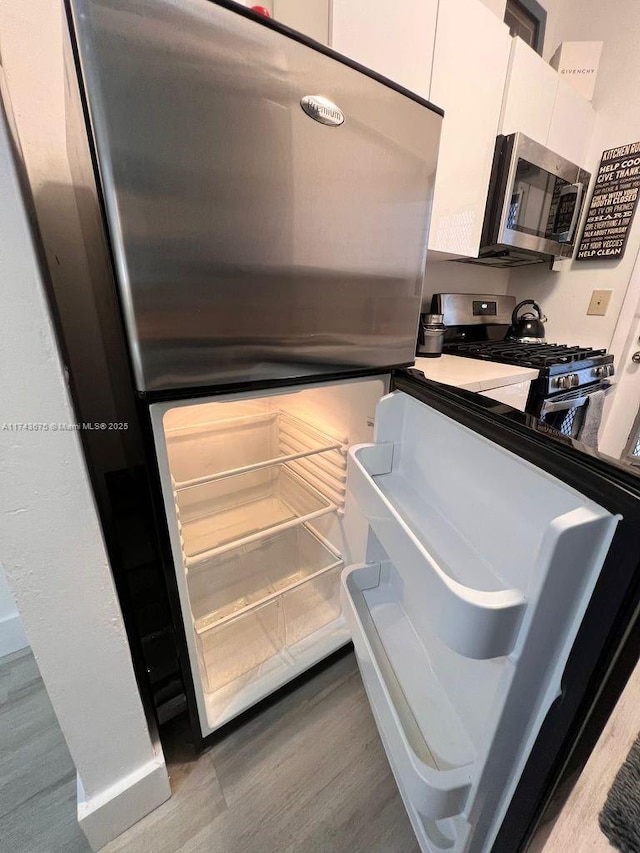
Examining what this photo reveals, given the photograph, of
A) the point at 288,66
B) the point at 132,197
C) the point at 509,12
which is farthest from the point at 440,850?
the point at 509,12

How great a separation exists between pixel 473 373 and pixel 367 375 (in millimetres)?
555

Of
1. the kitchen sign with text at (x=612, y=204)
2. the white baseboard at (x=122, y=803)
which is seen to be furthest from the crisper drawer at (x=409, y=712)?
the kitchen sign with text at (x=612, y=204)

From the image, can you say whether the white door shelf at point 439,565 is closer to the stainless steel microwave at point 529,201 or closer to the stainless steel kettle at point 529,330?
the stainless steel microwave at point 529,201

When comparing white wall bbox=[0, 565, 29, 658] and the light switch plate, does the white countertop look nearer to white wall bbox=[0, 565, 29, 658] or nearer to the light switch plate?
the light switch plate

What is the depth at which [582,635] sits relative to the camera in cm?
41

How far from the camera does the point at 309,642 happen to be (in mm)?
1193

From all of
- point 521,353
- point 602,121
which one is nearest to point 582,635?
point 521,353

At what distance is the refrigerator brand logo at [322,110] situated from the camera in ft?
1.91

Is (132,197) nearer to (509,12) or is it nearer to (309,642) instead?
(309,642)

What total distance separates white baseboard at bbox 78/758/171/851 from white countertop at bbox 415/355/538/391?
1306mm

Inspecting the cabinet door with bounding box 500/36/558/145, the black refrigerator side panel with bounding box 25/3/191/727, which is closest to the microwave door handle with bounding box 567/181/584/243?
the cabinet door with bounding box 500/36/558/145

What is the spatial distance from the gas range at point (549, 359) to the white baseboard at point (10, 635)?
7.02 ft

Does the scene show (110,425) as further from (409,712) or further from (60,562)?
(409,712)

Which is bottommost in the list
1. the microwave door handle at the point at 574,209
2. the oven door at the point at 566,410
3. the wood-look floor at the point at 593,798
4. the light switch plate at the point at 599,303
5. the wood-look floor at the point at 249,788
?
the wood-look floor at the point at 249,788
